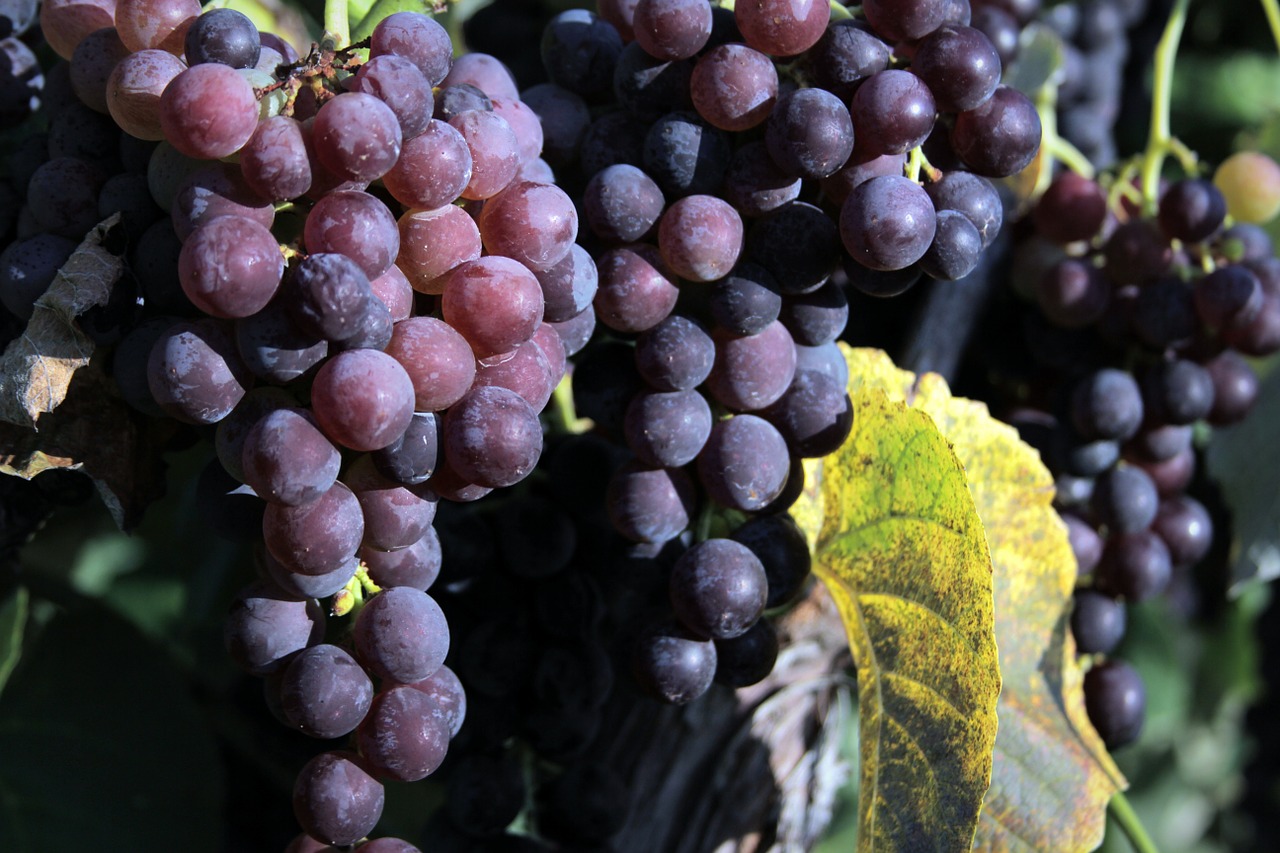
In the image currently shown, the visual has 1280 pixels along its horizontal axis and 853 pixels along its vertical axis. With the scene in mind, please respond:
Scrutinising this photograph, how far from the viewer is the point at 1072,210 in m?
0.94

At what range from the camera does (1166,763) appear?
66.1 inches

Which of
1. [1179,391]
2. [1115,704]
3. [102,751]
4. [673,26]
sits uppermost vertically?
[673,26]

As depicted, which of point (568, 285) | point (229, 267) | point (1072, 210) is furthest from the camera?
point (1072, 210)

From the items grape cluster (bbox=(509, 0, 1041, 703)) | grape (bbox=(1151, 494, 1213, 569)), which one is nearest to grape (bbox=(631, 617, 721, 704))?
grape cluster (bbox=(509, 0, 1041, 703))

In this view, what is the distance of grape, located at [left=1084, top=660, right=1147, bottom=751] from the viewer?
94cm

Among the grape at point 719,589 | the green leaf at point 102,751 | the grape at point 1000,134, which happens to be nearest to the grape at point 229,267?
the grape at point 719,589

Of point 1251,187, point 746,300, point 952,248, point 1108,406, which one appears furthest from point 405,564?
point 1251,187

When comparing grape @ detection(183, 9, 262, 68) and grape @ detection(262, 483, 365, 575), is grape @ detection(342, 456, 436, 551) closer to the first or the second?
grape @ detection(262, 483, 365, 575)

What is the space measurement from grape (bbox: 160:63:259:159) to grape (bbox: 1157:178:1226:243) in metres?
0.75

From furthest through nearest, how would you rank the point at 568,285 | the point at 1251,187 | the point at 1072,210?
1. the point at 1251,187
2. the point at 1072,210
3. the point at 568,285

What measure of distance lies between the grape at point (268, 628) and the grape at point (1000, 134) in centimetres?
48

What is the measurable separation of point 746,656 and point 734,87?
0.36 metres

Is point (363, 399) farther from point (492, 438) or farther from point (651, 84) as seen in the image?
point (651, 84)

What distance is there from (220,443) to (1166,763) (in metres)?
1.62
